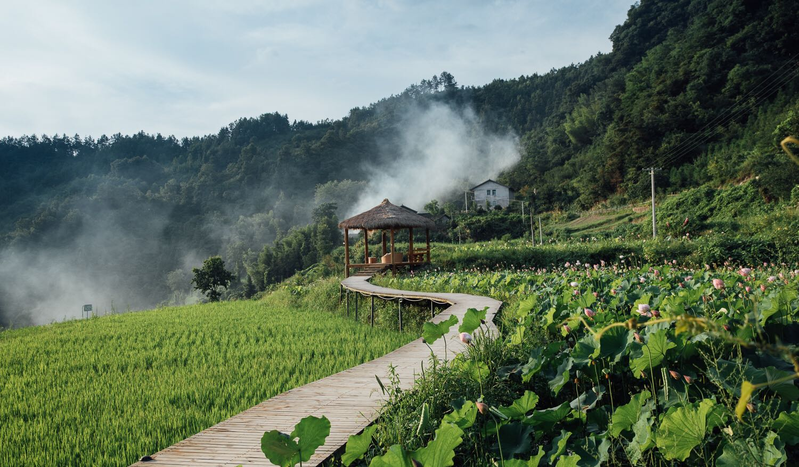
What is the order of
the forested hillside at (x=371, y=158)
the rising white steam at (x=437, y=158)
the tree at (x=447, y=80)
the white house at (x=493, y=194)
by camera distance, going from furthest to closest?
the tree at (x=447, y=80) → the rising white steam at (x=437, y=158) → the white house at (x=493, y=194) → the forested hillside at (x=371, y=158)

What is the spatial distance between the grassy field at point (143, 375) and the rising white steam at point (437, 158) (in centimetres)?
4424

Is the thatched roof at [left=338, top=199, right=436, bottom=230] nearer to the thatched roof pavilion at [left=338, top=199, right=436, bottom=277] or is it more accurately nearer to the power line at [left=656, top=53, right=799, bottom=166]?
the thatched roof pavilion at [left=338, top=199, right=436, bottom=277]

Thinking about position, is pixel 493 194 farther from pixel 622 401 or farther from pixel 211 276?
pixel 622 401

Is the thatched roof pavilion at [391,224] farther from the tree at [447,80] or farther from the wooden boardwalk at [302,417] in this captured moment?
the tree at [447,80]

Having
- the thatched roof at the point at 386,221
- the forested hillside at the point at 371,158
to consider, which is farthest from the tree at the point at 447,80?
the thatched roof at the point at 386,221

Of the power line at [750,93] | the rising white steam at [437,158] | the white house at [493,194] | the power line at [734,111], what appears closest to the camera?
the power line at [734,111]

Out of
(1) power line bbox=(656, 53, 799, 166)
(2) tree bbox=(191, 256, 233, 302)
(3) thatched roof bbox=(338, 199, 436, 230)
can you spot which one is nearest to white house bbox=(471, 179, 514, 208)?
(1) power line bbox=(656, 53, 799, 166)

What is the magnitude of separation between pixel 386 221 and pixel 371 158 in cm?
6156

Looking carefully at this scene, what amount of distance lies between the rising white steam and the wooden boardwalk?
49.0 meters

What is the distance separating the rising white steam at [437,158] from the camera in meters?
57.4

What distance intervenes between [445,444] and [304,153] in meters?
72.7

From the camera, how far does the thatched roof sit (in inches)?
615

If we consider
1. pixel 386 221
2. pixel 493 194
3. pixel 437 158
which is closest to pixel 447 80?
pixel 437 158

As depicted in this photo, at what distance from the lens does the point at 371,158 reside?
75.9 metres
